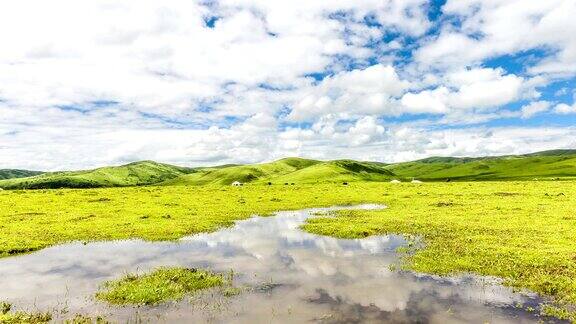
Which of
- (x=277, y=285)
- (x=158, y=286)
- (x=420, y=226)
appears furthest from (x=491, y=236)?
(x=158, y=286)

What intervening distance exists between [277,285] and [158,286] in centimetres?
657

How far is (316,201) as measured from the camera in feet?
248

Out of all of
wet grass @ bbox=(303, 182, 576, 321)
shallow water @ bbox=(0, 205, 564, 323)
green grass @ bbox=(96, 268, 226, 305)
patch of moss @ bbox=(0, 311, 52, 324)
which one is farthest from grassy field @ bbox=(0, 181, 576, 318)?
patch of moss @ bbox=(0, 311, 52, 324)

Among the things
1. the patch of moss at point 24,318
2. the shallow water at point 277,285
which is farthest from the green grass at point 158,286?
the patch of moss at point 24,318

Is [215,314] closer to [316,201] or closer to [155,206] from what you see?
[155,206]

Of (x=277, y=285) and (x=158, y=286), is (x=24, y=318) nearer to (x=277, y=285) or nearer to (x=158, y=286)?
(x=158, y=286)

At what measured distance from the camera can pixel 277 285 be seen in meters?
23.2

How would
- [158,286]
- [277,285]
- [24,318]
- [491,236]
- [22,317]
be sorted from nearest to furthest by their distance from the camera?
[24,318] < [22,317] < [158,286] < [277,285] < [491,236]

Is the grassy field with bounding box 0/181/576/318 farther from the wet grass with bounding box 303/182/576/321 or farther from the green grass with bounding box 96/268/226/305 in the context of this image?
the green grass with bounding box 96/268/226/305

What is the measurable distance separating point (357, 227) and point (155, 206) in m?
35.5

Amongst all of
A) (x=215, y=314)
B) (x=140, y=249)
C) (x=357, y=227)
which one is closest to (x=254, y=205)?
(x=357, y=227)

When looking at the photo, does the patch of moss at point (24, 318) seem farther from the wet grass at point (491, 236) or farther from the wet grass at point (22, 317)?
the wet grass at point (491, 236)

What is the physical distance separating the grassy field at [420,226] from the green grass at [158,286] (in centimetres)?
1295

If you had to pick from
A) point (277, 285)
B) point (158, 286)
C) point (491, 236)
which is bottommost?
point (277, 285)
